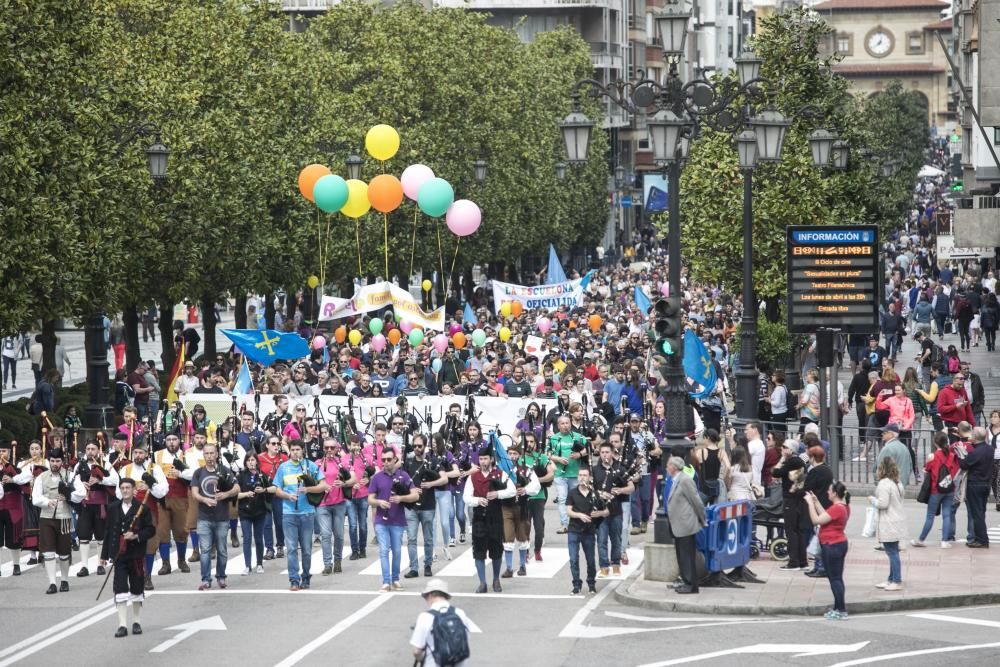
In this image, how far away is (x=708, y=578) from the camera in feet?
72.5

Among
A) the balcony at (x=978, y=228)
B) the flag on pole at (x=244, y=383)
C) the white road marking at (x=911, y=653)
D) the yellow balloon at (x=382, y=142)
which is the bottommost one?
the white road marking at (x=911, y=653)

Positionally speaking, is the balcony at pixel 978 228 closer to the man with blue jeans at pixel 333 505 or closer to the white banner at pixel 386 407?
the white banner at pixel 386 407

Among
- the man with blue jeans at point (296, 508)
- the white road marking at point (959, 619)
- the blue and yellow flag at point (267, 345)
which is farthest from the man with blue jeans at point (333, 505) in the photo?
the blue and yellow flag at point (267, 345)

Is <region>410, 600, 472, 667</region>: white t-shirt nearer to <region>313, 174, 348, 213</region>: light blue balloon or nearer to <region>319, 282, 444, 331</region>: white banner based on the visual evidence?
<region>319, 282, 444, 331</region>: white banner

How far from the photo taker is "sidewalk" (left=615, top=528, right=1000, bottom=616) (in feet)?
68.3

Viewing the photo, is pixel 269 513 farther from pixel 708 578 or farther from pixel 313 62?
pixel 313 62

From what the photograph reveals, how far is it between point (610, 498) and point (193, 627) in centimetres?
498

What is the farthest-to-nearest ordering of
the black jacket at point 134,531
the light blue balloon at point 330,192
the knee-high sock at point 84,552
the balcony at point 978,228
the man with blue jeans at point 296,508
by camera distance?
the balcony at point 978,228, the light blue balloon at point 330,192, the knee-high sock at point 84,552, the man with blue jeans at point 296,508, the black jacket at point 134,531

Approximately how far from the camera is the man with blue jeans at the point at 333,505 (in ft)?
77.6

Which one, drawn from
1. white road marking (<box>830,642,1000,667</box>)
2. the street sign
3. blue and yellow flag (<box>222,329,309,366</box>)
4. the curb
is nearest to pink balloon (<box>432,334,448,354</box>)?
blue and yellow flag (<box>222,329,309,366</box>)

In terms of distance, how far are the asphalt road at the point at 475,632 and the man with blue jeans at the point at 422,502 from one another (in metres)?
0.40

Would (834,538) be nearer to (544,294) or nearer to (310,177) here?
(310,177)

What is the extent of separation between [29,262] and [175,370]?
4.85 m

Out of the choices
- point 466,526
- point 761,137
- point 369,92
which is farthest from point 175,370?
point 369,92
